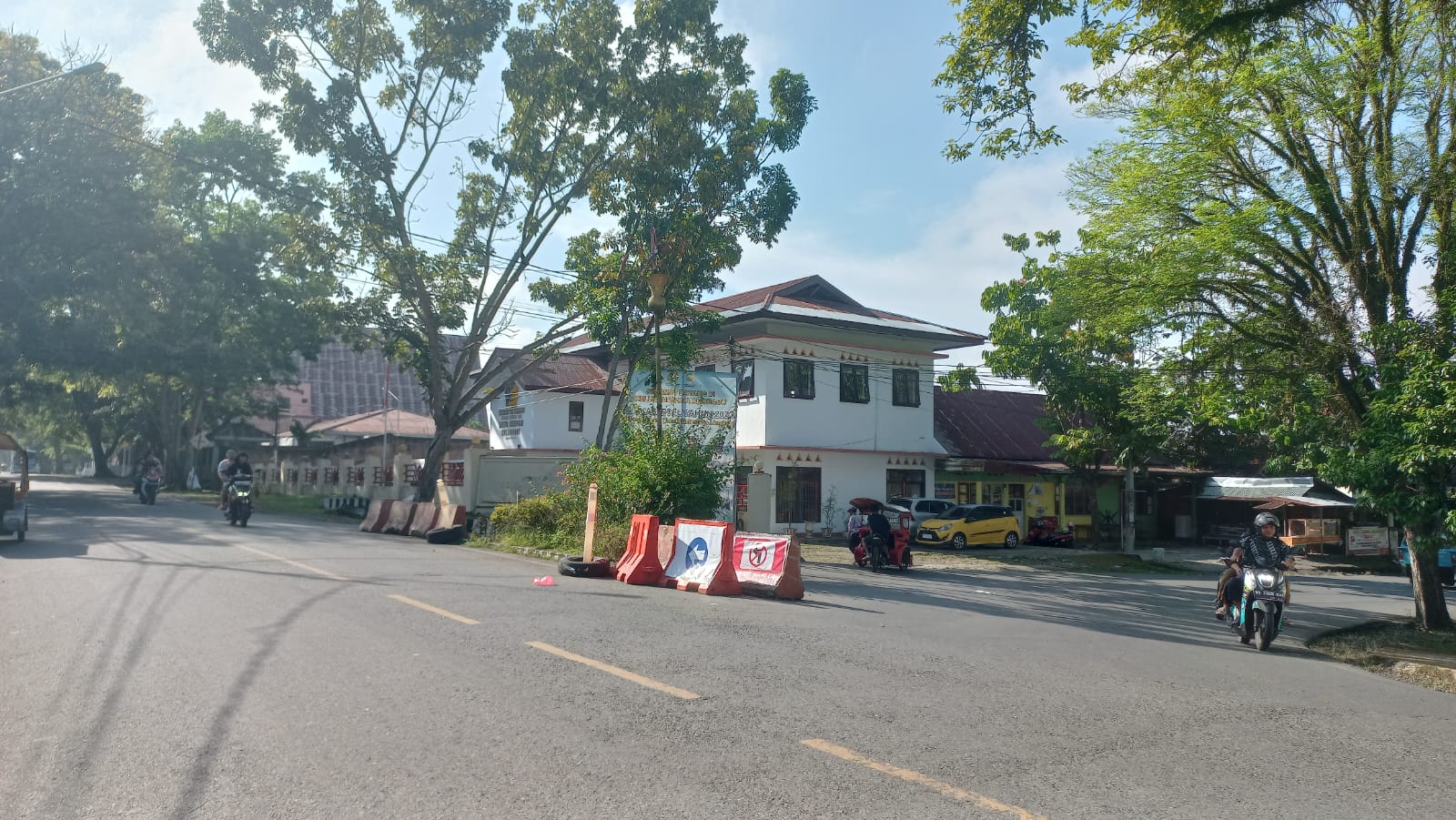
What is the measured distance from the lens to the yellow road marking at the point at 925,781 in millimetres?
4728

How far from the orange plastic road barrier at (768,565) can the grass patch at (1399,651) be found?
6545 millimetres

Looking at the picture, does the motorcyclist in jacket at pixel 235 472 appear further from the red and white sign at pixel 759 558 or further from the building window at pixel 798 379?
the building window at pixel 798 379

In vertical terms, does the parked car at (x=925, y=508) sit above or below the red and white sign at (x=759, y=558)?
above

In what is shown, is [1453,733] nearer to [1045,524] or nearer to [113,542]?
[113,542]

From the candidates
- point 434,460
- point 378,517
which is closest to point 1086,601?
point 378,517

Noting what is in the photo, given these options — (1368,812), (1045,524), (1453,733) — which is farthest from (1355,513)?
(1368,812)

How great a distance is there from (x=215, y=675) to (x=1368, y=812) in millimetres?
7192

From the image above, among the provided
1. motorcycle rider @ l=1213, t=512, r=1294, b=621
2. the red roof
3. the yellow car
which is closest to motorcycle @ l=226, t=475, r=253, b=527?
the yellow car

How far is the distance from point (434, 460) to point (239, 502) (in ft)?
22.3

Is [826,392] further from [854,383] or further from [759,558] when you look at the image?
[759,558]

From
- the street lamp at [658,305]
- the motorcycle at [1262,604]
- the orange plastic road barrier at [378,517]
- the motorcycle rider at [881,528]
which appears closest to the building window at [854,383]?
the motorcycle rider at [881,528]

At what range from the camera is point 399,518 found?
2475cm

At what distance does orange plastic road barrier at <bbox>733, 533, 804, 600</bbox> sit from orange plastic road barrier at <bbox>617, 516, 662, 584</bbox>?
1.21 metres

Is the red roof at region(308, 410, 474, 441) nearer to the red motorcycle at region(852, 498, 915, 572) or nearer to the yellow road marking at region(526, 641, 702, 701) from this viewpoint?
the red motorcycle at region(852, 498, 915, 572)
